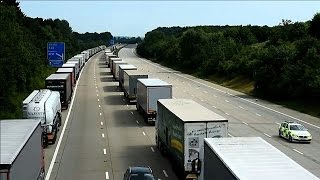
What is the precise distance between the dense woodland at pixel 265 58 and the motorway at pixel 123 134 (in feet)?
10.0

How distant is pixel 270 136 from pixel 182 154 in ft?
51.8

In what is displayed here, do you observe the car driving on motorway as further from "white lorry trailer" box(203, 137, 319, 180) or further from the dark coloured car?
"white lorry trailer" box(203, 137, 319, 180)

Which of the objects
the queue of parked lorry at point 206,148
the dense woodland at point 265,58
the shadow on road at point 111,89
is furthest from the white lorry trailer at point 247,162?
the shadow on road at point 111,89

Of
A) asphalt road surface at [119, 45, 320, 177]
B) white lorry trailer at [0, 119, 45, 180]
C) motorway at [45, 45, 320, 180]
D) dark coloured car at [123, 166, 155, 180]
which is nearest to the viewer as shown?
white lorry trailer at [0, 119, 45, 180]

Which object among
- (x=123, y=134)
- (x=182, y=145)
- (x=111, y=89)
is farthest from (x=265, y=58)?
(x=182, y=145)

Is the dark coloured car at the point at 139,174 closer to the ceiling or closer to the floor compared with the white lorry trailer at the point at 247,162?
closer to the floor

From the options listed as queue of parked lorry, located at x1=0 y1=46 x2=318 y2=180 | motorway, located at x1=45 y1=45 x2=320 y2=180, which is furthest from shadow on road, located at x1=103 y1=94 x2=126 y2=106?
queue of parked lorry, located at x1=0 y1=46 x2=318 y2=180

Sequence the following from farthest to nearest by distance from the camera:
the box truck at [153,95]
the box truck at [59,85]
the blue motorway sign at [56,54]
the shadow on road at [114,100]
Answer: the blue motorway sign at [56,54] < the shadow on road at [114,100] < the box truck at [59,85] < the box truck at [153,95]

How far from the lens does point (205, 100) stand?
60.4 metres

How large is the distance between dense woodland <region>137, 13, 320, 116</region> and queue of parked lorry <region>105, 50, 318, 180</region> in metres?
20.7

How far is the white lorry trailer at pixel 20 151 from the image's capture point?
577 inches

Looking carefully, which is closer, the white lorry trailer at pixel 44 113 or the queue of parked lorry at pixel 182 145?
the queue of parked lorry at pixel 182 145

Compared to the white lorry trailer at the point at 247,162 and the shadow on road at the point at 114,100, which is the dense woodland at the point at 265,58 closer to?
the shadow on road at the point at 114,100

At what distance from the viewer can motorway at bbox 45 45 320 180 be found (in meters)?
27.7
